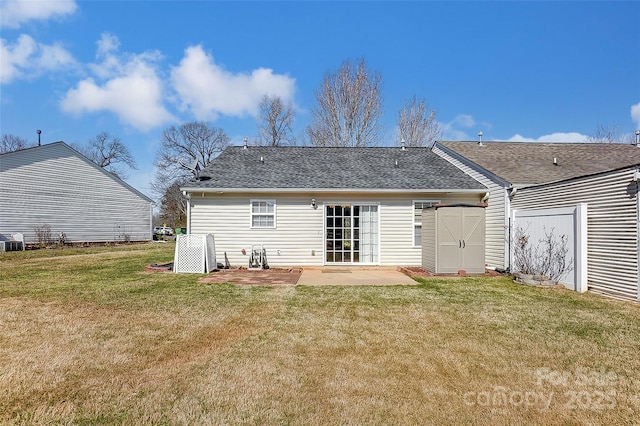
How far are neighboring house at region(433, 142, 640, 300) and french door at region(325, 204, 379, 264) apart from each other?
391 cm

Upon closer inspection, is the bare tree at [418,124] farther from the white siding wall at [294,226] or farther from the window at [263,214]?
the window at [263,214]

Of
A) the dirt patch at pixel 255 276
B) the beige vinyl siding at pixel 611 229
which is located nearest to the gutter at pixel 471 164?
the beige vinyl siding at pixel 611 229

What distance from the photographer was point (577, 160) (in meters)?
12.6

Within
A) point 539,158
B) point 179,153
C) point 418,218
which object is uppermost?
point 179,153

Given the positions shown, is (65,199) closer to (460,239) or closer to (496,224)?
(460,239)

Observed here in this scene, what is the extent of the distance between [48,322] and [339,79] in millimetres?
24612

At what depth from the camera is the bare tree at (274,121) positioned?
30094 millimetres

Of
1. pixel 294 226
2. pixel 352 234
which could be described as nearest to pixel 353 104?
pixel 352 234

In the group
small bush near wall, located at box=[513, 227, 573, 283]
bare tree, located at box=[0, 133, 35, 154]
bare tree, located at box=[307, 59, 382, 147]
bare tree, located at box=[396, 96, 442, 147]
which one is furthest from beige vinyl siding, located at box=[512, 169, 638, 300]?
bare tree, located at box=[0, 133, 35, 154]

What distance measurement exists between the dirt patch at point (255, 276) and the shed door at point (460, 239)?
4320 millimetres

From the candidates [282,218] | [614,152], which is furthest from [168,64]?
[614,152]

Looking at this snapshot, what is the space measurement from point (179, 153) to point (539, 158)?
1316 inches

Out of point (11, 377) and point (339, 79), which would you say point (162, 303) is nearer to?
point (11, 377)

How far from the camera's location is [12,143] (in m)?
43.4
